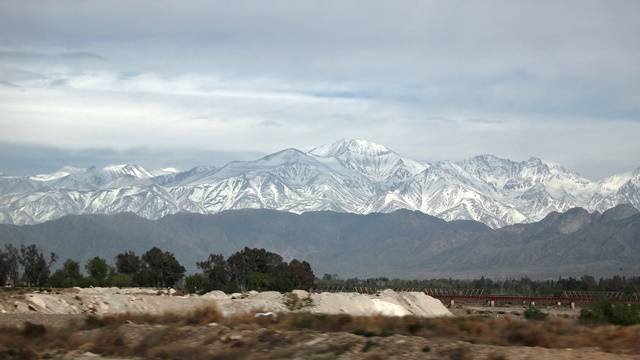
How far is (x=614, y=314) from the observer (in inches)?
2363

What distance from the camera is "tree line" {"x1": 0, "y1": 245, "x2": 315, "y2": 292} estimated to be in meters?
149

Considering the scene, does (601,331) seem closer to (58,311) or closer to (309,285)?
(58,311)

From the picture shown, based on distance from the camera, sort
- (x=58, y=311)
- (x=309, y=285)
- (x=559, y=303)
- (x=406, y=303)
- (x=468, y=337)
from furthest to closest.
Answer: (x=309, y=285) < (x=559, y=303) < (x=406, y=303) < (x=58, y=311) < (x=468, y=337)

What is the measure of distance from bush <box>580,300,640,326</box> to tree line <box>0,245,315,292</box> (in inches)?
3240

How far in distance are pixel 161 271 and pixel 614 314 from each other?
4367 inches

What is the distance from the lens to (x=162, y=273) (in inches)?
6368

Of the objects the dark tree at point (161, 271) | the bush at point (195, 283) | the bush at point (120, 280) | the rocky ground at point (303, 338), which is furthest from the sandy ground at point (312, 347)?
the dark tree at point (161, 271)

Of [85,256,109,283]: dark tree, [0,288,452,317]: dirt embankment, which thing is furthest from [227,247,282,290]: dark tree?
[0,288,452,317]: dirt embankment

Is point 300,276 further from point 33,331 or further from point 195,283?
point 33,331

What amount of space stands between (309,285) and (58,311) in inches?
3499

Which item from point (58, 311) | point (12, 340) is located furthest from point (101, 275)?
point (12, 340)

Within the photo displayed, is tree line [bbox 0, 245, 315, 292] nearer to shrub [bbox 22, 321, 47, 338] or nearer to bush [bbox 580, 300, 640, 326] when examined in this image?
bush [bbox 580, 300, 640, 326]

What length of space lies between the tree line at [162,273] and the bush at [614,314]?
82302 mm

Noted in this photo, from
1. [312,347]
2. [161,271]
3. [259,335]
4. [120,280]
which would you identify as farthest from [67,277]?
[312,347]
